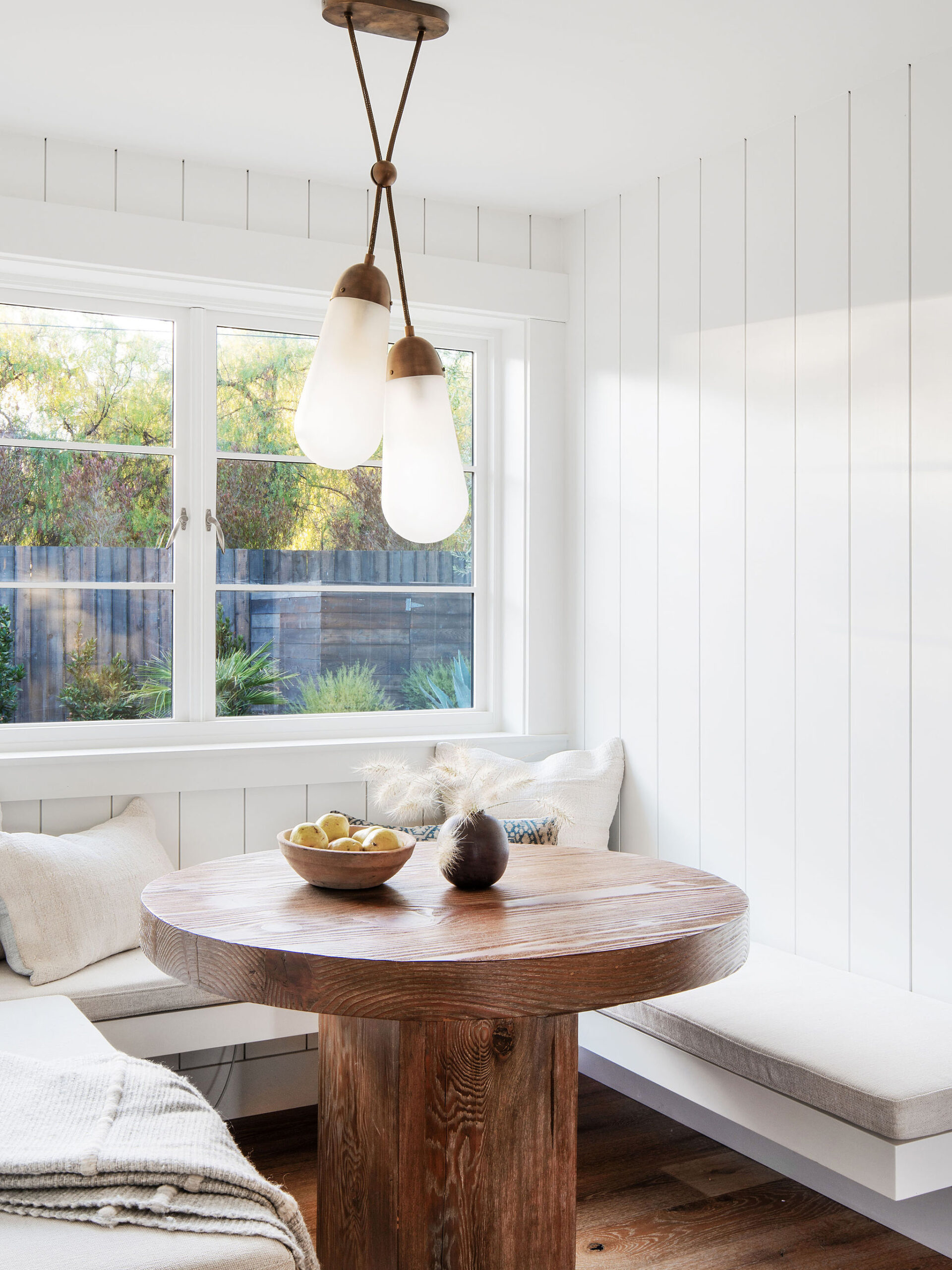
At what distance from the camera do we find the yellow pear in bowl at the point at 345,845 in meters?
1.96

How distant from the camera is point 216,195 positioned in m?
3.03

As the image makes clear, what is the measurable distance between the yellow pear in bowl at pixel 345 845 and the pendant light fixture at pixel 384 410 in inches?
21.3

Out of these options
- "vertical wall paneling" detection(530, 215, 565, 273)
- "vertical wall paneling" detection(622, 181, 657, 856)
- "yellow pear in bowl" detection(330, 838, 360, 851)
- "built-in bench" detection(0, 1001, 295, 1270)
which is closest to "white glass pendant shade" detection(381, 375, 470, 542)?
"yellow pear in bowl" detection(330, 838, 360, 851)

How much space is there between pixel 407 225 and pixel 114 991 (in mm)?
2207

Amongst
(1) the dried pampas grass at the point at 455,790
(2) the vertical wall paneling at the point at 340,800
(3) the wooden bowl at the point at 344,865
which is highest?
(1) the dried pampas grass at the point at 455,790

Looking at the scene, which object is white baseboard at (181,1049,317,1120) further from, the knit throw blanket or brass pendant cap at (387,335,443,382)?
brass pendant cap at (387,335,443,382)

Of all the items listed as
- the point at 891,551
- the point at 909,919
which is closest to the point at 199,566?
the point at 891,551

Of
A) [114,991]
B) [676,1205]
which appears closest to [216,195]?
[114,991]

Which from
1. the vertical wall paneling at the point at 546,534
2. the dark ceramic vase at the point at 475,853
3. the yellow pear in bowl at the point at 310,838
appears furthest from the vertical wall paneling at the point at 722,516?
the yellow pear in bowl at the point at 310,838

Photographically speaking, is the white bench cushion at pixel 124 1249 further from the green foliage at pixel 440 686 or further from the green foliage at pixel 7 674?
the green foliage at pixel 440 686

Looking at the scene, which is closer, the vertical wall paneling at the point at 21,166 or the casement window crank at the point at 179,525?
the vertical wall paneling at the point at 21,166

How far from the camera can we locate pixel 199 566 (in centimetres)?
317

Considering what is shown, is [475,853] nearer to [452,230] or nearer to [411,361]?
[411,361]

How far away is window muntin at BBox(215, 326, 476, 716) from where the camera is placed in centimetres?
324
